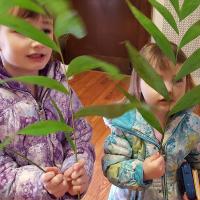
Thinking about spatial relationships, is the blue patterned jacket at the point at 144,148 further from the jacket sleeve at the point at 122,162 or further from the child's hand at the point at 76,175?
the child's hand at the point at 76,175

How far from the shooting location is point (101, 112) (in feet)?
1.29

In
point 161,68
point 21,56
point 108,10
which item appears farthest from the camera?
point 108,10

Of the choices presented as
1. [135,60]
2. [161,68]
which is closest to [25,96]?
[161,68]

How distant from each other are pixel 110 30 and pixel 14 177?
220 cm

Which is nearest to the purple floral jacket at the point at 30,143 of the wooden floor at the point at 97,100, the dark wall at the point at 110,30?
the wooden floor at the point at 97,100

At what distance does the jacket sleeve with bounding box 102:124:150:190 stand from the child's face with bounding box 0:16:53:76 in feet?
0.88

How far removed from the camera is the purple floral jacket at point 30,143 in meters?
0.77

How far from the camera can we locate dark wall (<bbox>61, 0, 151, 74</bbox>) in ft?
9.09

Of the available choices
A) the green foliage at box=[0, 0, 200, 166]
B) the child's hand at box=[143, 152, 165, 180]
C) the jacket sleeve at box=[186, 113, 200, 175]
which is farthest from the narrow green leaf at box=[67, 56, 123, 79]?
the jacket sleeve at box=[186, 113, 200, 175]

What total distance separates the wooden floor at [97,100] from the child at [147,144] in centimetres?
79

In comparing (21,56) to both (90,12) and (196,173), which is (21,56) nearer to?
(196,173)

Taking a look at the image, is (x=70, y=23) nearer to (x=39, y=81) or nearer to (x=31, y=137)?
(x=39, y=81)

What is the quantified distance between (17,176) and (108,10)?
2190mm

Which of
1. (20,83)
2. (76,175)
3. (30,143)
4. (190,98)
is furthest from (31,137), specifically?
(190,98)
